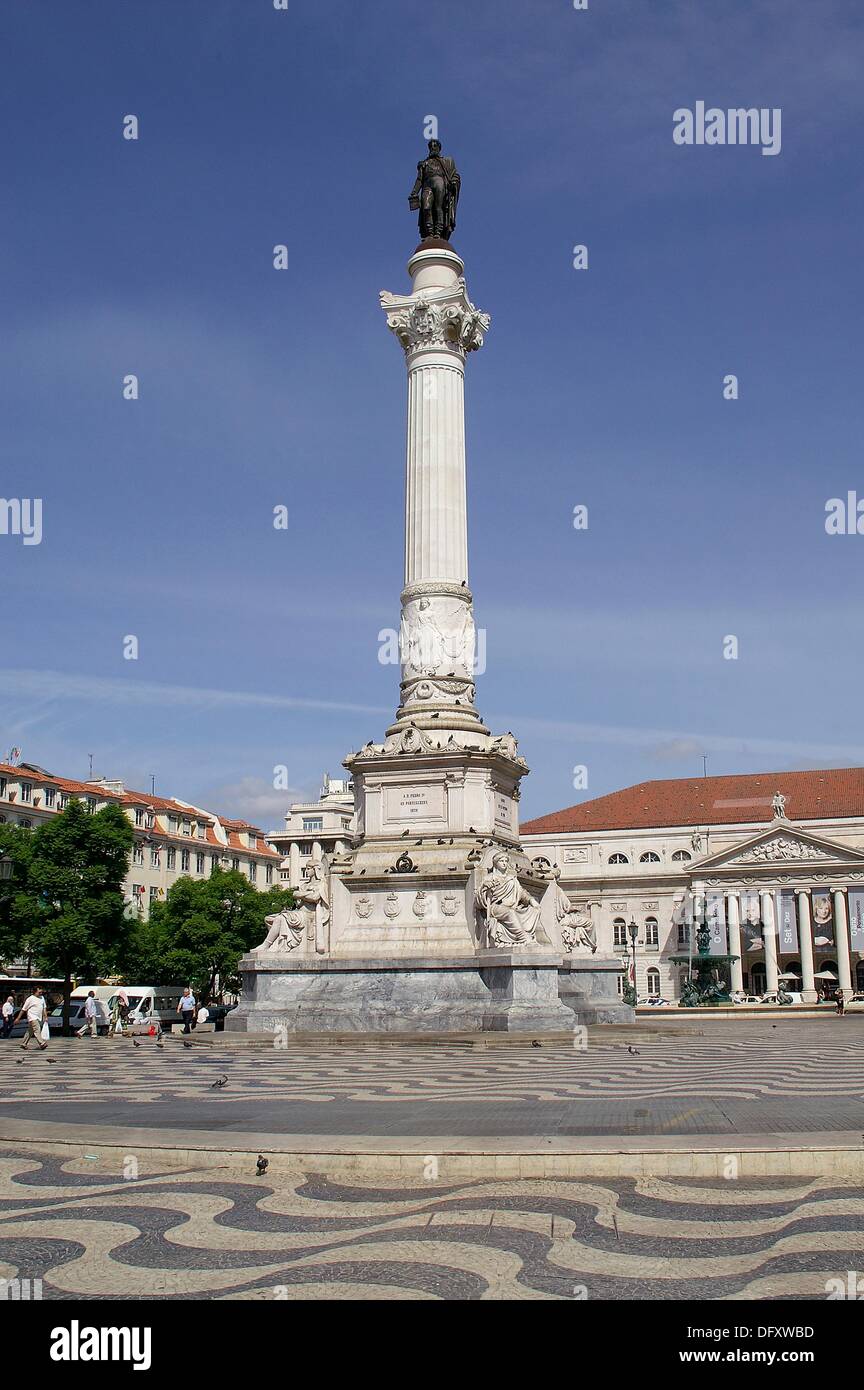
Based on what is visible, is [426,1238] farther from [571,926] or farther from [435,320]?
[435,320]

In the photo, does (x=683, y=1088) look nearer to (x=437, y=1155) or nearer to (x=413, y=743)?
(x=437, y=1155)

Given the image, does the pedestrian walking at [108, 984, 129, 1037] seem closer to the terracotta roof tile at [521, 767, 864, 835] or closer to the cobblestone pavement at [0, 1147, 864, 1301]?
the cobblestone pavement at [0, 1147, 864, 1301]

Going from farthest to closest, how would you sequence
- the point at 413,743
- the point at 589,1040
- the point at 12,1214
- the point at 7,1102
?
1. the point at 413,743
2. the point at 589,1040
3. the point at 7,1102
4. the point at 12,1214

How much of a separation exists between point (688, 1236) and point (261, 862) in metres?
109

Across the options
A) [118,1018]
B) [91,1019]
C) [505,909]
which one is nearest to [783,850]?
[118,1018]

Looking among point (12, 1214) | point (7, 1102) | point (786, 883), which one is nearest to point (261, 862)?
point (786, 883)

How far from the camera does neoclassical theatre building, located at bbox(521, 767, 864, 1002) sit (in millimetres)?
98250

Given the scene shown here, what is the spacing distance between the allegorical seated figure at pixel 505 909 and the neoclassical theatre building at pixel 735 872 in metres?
70.9

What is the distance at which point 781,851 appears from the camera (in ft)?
324

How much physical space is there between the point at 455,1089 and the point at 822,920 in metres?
92.2

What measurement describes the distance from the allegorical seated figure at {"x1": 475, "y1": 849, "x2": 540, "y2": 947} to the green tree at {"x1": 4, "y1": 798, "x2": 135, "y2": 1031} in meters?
23.8

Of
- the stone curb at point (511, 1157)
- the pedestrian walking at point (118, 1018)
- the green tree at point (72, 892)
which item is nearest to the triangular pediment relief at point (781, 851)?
the green tree at point (72, 892)

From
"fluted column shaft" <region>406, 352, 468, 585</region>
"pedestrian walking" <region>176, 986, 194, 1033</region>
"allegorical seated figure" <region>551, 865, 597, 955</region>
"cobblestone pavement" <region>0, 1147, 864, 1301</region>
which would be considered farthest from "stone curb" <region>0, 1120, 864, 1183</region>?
"pedestrian walking" <region>176, 986, 194, 1033</region>
